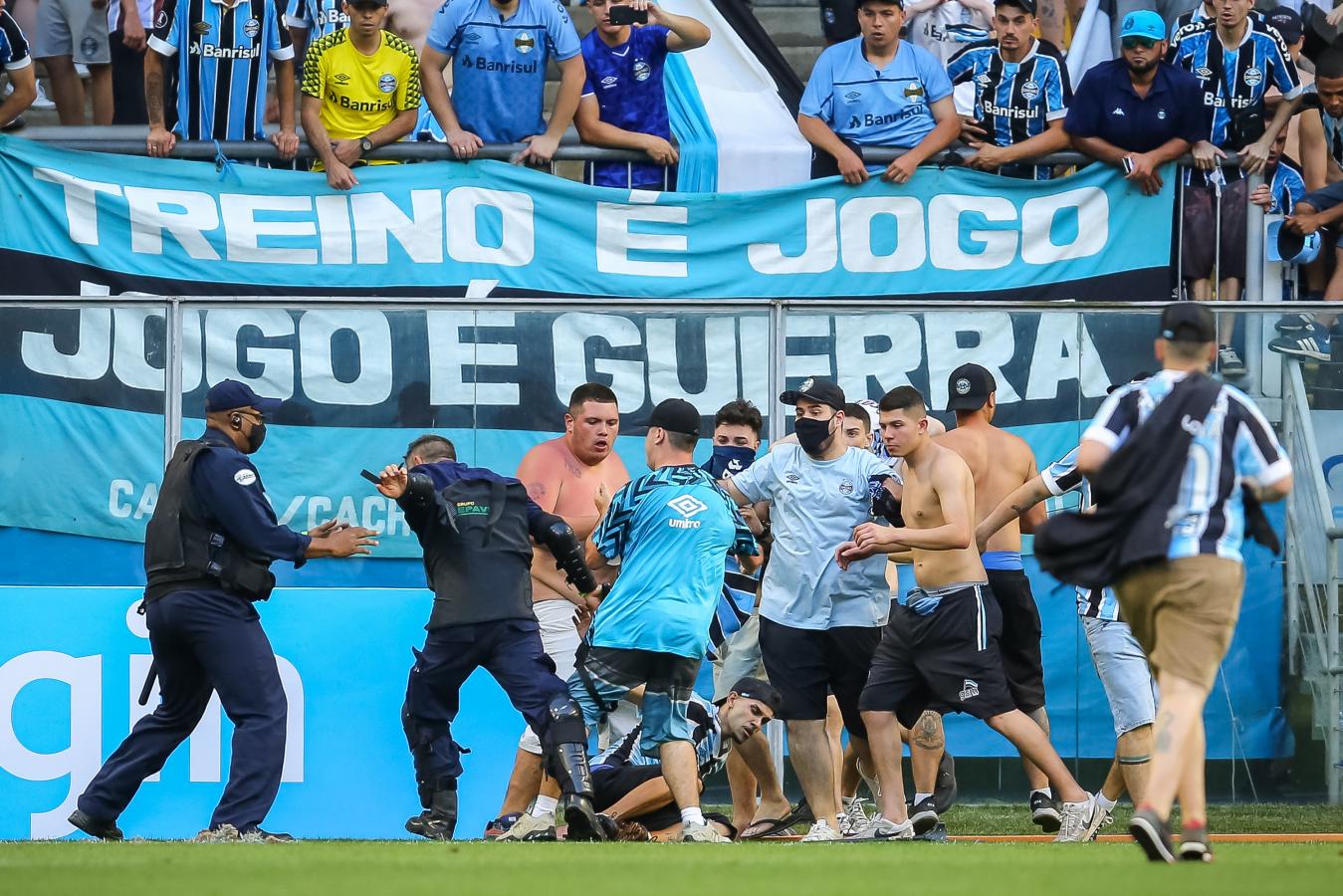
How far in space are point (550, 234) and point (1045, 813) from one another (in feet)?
15.3

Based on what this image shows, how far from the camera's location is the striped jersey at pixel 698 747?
9.33 m

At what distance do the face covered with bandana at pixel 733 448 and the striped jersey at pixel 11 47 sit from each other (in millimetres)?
5345

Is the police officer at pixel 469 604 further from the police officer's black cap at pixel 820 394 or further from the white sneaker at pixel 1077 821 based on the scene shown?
the white sneaker at pixel 1077 821

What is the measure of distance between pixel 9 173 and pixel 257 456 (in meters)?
2.50

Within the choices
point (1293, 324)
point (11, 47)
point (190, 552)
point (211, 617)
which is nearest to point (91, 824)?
point (211, 617)

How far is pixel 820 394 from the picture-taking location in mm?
9508

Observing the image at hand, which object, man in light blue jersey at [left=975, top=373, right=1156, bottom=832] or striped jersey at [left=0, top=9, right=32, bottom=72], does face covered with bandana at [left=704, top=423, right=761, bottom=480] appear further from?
striped jersey at [left=0, top=9, right=32, bottom=72]

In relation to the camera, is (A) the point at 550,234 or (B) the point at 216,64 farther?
(B) the point at 216,64

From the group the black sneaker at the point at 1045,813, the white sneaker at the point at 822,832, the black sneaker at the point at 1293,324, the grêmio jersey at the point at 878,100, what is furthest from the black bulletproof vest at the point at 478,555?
the black sneaker at the point at 1293,324

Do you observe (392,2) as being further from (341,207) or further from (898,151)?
(898,151)

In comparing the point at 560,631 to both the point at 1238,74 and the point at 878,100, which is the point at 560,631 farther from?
the point at 1238,74

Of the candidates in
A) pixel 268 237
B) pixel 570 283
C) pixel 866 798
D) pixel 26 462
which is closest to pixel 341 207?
pixel 268 237

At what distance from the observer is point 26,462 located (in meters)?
10.5

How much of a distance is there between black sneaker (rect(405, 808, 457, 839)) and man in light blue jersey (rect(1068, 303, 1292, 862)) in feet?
13.0
